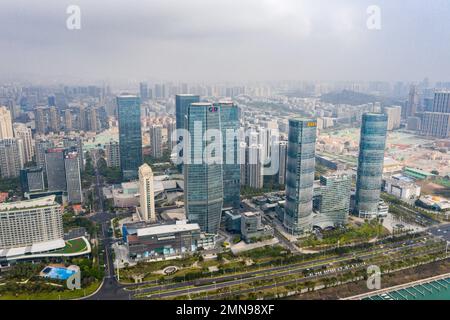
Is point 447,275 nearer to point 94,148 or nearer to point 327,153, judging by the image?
point 327,153

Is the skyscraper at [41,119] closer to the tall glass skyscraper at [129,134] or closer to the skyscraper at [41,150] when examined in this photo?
the skyscraper at [41,150]

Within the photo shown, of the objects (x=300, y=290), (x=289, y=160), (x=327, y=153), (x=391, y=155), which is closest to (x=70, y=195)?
(x=289, y=160)

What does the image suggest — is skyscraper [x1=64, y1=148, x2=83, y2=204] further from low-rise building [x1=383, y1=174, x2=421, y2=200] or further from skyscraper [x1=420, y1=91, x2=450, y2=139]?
skyscraper [x1=420, y1=91, x2=450, y2=139]

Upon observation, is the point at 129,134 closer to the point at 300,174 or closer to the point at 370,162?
the point at 300,174

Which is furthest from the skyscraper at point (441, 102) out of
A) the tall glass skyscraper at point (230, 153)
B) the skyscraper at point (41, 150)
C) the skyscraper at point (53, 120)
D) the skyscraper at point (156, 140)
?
the skyscraper at point (53, 120)

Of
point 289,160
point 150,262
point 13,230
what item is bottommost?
point 150,262
